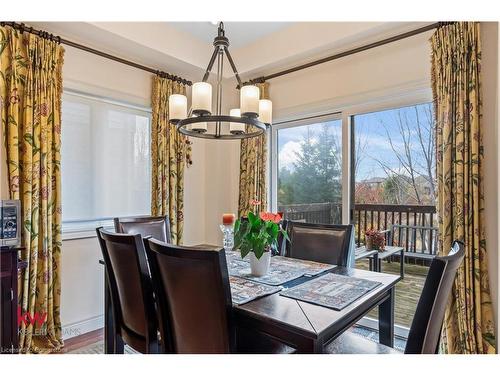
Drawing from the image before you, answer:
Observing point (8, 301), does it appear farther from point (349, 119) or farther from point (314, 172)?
point (349, 119)

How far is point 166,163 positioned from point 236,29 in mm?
1531

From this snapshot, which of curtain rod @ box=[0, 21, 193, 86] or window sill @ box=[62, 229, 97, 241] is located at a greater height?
curtain rod @ box=[0, 21, 193, 86]

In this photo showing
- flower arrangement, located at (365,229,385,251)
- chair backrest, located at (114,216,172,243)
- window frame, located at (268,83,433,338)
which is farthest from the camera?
flower arrangement, located at (365,229,385,251)

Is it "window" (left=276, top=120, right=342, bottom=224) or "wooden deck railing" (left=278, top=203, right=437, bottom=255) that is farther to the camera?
"window" (left=276, top=120, right=342, bottom=224)

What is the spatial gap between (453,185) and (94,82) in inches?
123

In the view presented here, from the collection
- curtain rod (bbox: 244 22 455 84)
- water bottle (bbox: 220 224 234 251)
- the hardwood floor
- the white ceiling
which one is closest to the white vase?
water bottle (bbox: 220 224 234 251)

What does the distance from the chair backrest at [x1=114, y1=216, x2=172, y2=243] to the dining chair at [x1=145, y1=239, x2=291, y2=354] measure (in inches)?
45.4

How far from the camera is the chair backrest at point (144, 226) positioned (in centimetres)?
245

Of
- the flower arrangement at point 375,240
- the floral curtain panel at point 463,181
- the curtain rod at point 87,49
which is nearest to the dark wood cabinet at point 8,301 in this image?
the curtain rod at point 87,49

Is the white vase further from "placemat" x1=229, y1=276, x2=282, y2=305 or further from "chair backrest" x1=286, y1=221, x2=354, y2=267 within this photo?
"chair backrest" x1=286, y1=221, x2=354, y2=267

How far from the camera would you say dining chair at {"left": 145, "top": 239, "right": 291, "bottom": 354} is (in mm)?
1229
